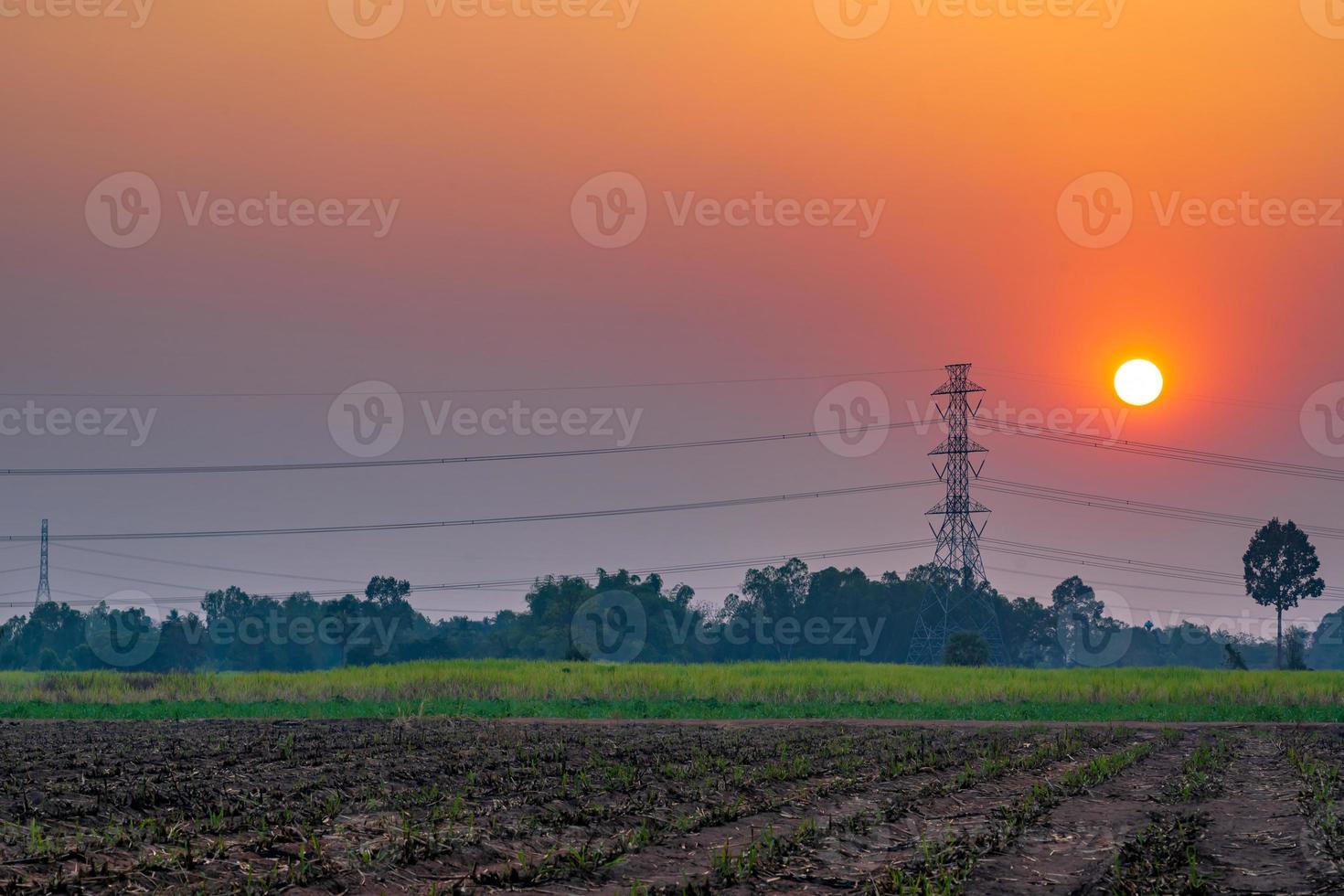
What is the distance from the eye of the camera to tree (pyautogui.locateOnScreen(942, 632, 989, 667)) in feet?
306

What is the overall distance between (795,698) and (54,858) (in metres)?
44.9

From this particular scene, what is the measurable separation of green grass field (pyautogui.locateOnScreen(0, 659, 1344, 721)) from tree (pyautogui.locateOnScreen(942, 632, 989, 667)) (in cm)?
2667

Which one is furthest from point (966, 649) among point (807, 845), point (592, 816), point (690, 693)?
point (807, 845)

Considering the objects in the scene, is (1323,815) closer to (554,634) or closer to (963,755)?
(963,755)

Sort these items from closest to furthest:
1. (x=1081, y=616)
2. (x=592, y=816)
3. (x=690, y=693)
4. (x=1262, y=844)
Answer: (x=1262, y=844)
(x=592, y=816)
(x=690, y=693)
(x=1081, y=616)

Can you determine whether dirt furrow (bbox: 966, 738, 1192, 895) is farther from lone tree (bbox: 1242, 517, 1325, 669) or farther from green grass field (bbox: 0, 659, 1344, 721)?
lone tree (bbox: 1242, 517, 1325, 669)

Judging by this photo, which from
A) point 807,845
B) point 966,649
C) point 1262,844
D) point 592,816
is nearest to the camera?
point 807,845

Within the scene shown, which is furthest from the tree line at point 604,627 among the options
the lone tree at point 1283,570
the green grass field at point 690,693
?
the green grass field at point 690,693

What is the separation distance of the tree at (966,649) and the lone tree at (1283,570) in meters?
69.7

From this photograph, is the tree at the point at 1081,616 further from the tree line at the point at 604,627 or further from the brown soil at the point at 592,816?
the brown soil at the point at 592,816

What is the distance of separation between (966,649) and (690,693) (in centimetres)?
4328

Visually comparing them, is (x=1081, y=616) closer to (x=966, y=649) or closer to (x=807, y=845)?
(x=966, y=649)

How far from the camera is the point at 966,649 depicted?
93.8 metres

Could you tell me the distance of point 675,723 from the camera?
41938mm
